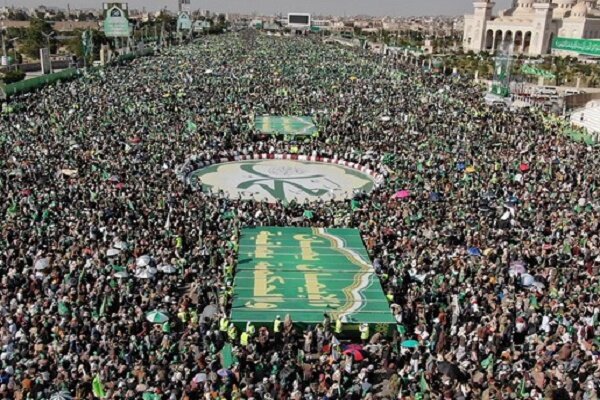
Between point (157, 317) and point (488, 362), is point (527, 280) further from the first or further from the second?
point (157, 317)

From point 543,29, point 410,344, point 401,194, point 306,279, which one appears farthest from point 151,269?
point 543,29

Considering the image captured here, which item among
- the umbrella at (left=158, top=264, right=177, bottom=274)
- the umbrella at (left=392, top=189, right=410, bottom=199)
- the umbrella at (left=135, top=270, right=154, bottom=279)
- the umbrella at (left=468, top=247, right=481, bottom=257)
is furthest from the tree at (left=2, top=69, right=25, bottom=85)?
the umbrella at (left=468, top=247, right=481, bottom=257)

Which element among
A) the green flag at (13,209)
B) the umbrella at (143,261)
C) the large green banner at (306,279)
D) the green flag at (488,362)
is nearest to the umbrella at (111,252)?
the umbrella at (143,261)

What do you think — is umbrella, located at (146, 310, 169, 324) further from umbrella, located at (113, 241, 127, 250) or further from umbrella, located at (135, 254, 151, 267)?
umbrella, located at (113, 241, 127, 250)

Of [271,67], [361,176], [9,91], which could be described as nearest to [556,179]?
[361,176]

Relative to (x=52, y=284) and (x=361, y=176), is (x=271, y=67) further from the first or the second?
(x=52, y=284)

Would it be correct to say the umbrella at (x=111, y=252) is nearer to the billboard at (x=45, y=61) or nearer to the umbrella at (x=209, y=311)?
the umbrella at (x=209, y=311)
